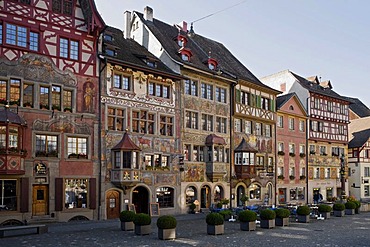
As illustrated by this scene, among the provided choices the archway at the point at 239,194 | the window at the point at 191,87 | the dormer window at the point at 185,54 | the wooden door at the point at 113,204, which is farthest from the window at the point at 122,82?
the archway at the point at 239,194

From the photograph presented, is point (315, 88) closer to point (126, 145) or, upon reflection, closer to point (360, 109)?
point (360, 109)

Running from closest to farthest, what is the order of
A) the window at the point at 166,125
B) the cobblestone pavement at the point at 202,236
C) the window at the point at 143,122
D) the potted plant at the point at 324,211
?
the cobblestone pavement at the point at 202,236, the potted plant at the point at 324,211, the window at the point at 143,122, the window at the point at 166,125

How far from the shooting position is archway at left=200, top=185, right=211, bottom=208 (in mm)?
33156

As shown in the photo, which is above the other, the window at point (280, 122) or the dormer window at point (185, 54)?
the dormer window at point (185, 54)

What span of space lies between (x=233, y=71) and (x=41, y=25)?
1757cm

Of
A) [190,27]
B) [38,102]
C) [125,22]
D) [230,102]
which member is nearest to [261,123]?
[230,102]

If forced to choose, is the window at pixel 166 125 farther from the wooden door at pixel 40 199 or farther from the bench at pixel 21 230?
the bench at pixel 21 230

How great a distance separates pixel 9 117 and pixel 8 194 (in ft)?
12.6

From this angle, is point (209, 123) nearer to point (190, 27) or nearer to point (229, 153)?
point (229, 153)

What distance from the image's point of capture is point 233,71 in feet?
122

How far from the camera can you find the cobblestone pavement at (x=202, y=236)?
17203mm

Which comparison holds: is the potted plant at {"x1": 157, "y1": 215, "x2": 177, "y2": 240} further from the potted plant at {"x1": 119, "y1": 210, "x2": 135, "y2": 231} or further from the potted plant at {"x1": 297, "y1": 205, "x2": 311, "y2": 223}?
the potted plant at {"x1": 297, "y1": 205, "x2": 311, "y2": 223}

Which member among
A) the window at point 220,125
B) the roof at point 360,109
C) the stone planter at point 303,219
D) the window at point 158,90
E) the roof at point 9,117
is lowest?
the stone planter at point 303,219

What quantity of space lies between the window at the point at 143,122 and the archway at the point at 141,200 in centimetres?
366
